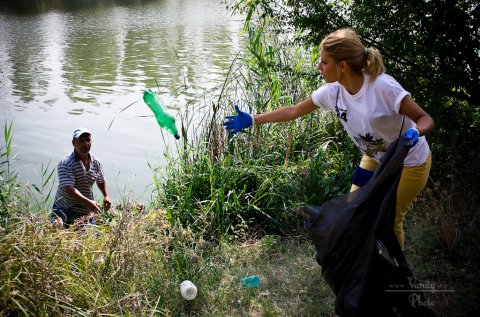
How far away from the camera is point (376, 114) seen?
275 cm

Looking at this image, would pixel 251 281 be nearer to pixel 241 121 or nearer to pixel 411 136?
pixel 241 121

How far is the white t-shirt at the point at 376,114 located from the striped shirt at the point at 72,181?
9.35 feet

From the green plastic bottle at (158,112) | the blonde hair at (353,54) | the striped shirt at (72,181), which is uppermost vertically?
the blonde hair at (353,54)

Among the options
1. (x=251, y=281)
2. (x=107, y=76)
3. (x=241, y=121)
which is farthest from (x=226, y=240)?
(x=107, y=76)

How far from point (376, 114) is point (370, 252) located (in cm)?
76

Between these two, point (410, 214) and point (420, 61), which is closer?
point (410, 214)

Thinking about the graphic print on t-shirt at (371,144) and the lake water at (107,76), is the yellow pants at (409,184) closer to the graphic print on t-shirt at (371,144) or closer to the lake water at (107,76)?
the graphic print on t-shirt at (371,144)

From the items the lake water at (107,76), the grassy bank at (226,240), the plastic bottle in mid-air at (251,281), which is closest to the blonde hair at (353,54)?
the grassy bank at (226,240)

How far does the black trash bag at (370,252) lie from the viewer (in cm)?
237

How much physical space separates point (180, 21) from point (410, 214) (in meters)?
14.1

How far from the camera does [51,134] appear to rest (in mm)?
7816

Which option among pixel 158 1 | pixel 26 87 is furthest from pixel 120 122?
pixel 158 1

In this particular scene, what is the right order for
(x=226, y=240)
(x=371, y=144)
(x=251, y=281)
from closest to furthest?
(x=371, y=144)
(x=251, y=281)
(x=226, y=240)

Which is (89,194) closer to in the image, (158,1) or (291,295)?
(291,295)
